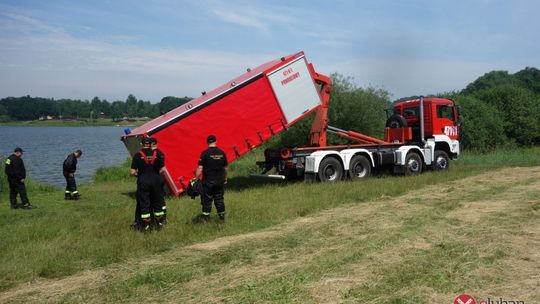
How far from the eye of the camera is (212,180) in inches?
337

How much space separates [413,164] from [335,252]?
1055 centimetres

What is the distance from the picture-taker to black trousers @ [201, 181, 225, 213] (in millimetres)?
8562

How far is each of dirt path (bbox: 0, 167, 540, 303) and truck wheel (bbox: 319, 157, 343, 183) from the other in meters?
3.89

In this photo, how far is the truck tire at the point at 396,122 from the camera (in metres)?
16.4

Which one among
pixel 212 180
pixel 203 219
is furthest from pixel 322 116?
pixel 203 219

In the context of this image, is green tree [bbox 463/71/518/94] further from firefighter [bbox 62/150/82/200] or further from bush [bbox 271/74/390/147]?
firefighter [bbox 62/150/82/200]

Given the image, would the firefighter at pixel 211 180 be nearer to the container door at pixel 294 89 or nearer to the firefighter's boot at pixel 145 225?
the firefighter's boot at pixel 145 225

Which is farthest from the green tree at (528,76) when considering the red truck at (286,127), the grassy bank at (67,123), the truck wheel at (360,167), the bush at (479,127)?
the grassy bank at (67,123)

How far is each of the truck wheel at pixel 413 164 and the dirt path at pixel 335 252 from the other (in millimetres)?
5391

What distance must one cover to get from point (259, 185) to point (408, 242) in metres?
8.35

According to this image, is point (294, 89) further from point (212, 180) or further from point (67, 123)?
point (67, 123)

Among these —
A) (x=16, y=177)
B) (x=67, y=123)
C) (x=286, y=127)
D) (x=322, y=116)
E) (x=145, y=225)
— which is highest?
(x=67, y=123)

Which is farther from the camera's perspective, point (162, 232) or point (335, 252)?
point (162, 232)

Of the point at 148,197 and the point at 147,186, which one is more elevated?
the point at 147,186
